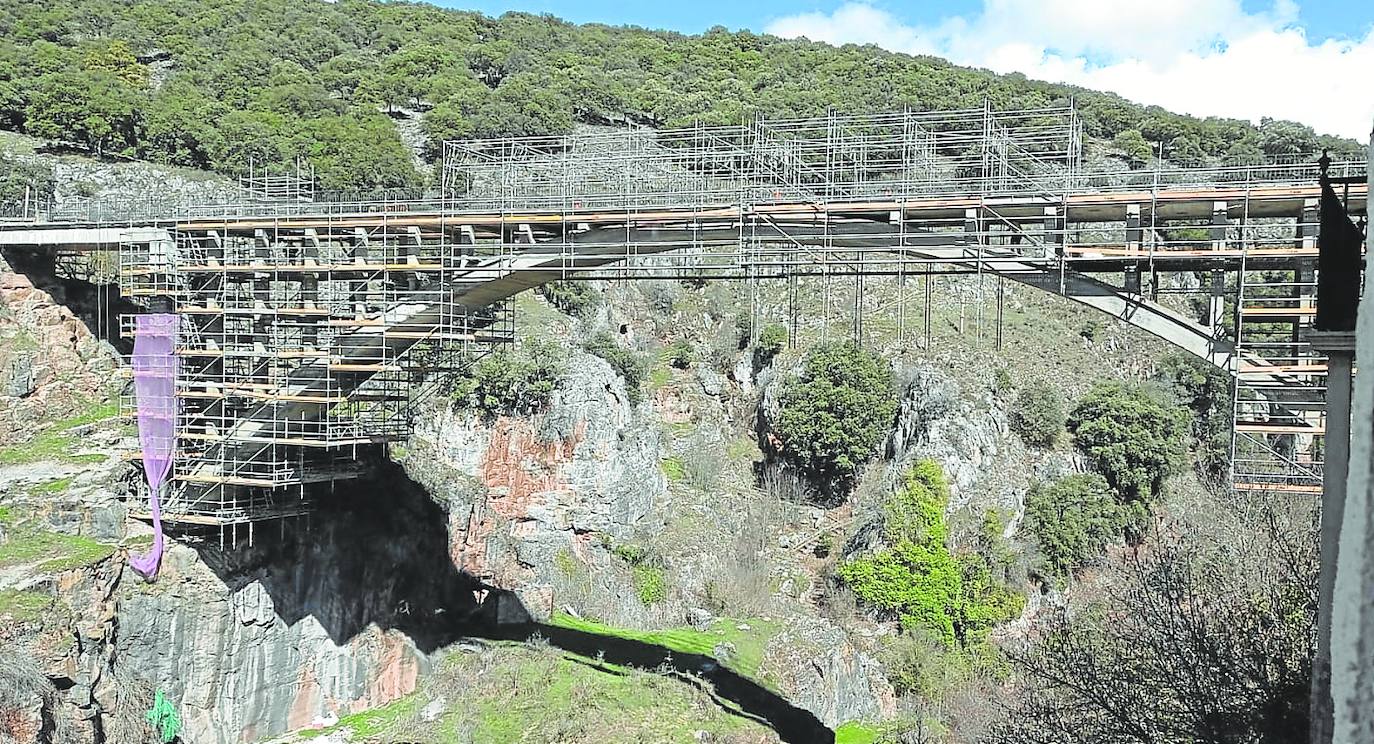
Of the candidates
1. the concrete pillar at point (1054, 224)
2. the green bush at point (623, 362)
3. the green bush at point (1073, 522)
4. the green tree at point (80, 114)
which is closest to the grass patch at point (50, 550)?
the concrete pillar at point (1054, 224)

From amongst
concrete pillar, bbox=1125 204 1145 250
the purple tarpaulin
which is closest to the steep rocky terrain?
the purple tarpaulin

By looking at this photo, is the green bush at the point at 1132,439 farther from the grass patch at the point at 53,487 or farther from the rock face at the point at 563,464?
the grass patch at the point at 53,487

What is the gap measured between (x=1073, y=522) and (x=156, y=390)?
22.7 m

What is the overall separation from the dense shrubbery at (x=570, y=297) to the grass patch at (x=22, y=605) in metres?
23.0

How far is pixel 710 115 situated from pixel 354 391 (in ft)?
123

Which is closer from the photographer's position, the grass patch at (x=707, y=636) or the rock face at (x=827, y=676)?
the rock face at (x=827, y=676)

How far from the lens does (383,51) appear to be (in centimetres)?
6041

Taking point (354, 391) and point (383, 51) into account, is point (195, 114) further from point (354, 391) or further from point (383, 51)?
point (354, 391)

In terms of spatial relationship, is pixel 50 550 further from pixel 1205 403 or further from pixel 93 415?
pixel 1205 403

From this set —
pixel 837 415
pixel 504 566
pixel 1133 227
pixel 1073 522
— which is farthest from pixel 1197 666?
pixel 837 415

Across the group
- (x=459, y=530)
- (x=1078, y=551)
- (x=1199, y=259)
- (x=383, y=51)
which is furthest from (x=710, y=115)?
(x=1199, y=259)

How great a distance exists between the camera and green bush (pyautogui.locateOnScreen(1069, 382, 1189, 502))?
3155 cm

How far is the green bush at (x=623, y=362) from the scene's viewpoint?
111ft

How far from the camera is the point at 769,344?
3781 centimetres
